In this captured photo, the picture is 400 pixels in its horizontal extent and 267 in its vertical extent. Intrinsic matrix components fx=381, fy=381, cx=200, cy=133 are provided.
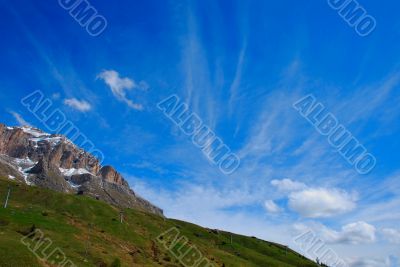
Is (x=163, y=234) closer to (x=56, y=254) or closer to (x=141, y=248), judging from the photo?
(x=141, y=248)

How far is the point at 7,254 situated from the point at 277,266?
90128 mm

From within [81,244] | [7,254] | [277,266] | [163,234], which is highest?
[277,266]

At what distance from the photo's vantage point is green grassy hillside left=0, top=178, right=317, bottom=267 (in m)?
62.8

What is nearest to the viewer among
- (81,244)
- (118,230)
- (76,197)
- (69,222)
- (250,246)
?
(81,244)

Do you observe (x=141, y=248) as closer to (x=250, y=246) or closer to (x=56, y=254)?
(x=56, y=254)

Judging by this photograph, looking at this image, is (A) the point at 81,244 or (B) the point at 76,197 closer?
(A) the point at 81,244

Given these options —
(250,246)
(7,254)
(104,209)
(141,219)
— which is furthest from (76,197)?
(7,254)

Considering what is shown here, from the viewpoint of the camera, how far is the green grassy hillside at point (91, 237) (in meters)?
62.8

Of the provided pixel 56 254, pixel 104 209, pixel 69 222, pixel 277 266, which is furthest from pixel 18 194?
pixel 277 266

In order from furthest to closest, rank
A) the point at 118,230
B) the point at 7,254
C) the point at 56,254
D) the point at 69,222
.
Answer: the point at 118,230 < the point at 69,222 < the point at 56,254 < the point at 7,254

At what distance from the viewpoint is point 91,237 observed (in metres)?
83.6

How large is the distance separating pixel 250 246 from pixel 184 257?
60924 mm

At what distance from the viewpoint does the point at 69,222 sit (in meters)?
91.6

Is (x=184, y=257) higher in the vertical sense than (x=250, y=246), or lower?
lower
